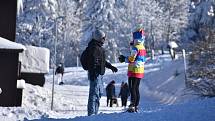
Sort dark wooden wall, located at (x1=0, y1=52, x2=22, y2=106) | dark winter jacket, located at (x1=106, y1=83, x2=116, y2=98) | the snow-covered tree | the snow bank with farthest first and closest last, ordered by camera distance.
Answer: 1. dark winter jacket, located at (x1=106, y1=83, x2=116, y2=98)
2. the snow bank
3. the snow-covered tree
4. dark wooden wall, located at (x1=0, y1=52, x2=22, y2=106)

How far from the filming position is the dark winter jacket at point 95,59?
10.6 m

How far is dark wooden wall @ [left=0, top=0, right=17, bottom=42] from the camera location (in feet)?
71.2

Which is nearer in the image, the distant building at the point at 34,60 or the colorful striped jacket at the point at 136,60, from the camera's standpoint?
the colorful striped jacket at the point at 136,60

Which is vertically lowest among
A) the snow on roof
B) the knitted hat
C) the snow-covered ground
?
the snow-covered ground

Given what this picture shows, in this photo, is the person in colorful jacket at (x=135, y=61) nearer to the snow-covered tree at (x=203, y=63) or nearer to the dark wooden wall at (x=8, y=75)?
the dark wooden wall at (x=8, y=75)

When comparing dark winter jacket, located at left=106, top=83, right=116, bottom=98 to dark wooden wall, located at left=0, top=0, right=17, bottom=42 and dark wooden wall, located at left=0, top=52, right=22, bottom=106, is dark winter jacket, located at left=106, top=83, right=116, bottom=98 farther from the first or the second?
dark wooden wall, located at left=0, top=0, right=17, bottom=42

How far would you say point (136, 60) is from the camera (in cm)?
1118

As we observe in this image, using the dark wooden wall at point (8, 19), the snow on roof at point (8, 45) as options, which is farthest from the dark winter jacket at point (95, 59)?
the dark wooden wall at point (8, 19)

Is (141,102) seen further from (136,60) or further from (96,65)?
(96,65)

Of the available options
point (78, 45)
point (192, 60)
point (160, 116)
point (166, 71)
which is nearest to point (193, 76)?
point (192, 60)

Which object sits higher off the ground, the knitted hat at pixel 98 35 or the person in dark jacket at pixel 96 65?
the knitted hat at pixel 98 35

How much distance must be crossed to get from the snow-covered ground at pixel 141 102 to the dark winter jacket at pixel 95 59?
79 cm

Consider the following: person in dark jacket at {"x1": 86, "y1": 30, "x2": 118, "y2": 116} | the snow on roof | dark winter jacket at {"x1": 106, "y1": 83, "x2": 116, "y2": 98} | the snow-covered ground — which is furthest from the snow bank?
person in dark jacket at {"x1": 86, "y1": 30, "x2": 118, "y2": 116}

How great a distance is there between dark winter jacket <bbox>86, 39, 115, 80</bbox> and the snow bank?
50.3 feet
